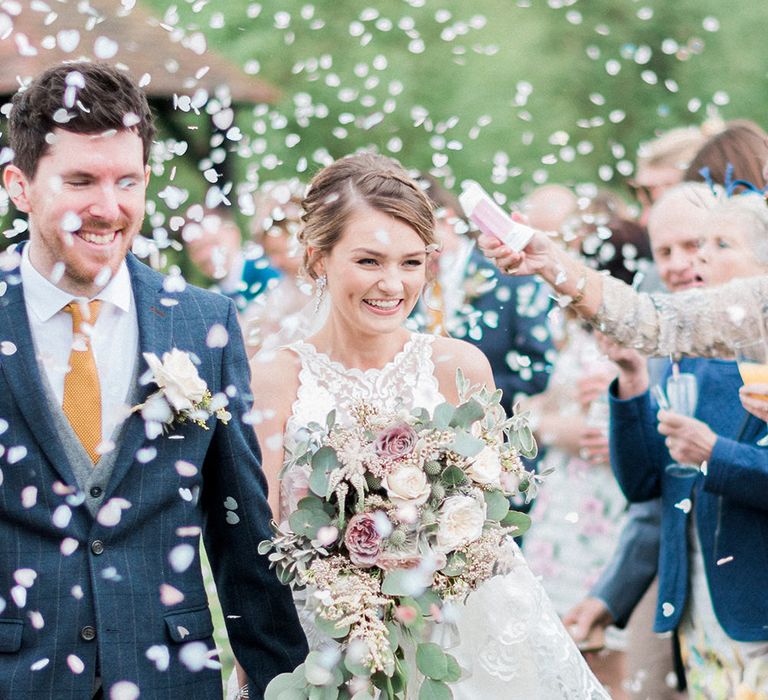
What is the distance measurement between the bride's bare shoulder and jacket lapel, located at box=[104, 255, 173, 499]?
3.34 ft

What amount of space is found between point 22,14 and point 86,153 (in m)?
5.48

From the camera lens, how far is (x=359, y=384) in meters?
3.85

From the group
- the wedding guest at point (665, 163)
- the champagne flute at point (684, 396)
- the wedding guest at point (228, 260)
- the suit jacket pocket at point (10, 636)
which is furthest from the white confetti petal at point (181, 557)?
the wedding guest at point (665, 163)

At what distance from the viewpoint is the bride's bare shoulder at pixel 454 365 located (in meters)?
3.88

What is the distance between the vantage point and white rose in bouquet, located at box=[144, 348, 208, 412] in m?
2.94

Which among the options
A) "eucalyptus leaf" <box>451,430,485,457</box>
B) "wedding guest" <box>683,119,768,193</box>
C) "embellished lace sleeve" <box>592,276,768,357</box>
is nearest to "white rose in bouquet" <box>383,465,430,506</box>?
"eucalyptus leaf" <box>451,430,485,457</box>

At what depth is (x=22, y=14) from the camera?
7.98m

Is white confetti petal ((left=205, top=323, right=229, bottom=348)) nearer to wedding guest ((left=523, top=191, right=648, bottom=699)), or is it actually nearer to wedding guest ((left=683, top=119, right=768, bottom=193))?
wedding guest ((left=683, top=119, right=768, bottom=193))

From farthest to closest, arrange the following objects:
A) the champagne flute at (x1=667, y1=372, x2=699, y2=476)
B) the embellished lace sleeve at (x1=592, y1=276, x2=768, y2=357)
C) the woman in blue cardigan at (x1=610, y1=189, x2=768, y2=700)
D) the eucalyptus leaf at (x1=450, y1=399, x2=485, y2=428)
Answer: the champagne flute at (x1=667, y1=372, x2=699, y2=476), the woman in blue cardigan at (x1=610, y1=189, x2=768, y2=700), the embellished lace sleeve at (x1=592, y1=276, x2=768, y2=357), the eucalyptus leaf at (x1=450, y1=399, x2=485, y2=428)

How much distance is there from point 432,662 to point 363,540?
330mm

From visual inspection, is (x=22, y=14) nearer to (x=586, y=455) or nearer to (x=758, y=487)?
(x=586, y=455)

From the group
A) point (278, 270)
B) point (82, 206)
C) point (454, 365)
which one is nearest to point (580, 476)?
point (278, 270)

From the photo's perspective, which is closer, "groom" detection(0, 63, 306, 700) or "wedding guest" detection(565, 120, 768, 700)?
"groom" detection(0, 63, 306, 700)

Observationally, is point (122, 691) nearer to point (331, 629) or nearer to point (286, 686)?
point (286, 686)
